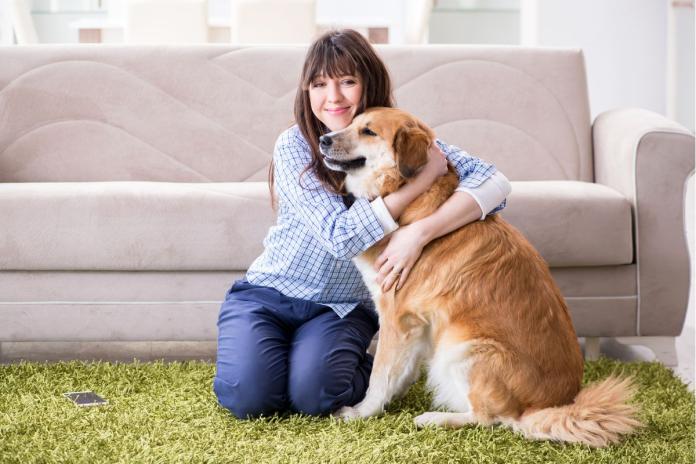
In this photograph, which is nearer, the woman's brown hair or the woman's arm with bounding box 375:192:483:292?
the woman's arm with bounding box 375:192:483:292

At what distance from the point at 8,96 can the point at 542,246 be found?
208 centimetres

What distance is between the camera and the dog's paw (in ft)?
6.21

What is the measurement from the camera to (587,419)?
5.56 ft

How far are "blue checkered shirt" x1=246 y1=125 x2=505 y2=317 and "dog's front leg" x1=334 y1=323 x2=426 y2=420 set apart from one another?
0.73 feet

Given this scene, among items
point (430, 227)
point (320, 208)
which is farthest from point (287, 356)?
point (430, 227)

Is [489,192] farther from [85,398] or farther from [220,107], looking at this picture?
[220,107]

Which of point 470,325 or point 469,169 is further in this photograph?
point 469,169

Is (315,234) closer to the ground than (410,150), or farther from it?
closer to the ground

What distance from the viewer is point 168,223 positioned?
2402 millimetres

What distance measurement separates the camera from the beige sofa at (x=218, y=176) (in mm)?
2410

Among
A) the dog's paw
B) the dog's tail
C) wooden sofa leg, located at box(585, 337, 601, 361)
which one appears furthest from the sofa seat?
the dog's tail

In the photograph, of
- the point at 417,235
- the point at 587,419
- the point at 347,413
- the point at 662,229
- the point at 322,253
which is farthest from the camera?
the point at 662,229

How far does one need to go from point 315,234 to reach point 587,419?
754mm

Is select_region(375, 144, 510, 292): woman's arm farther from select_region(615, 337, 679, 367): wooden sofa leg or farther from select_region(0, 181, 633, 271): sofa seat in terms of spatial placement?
select_region(615, 337, 679, 367): wooden sofa leg
